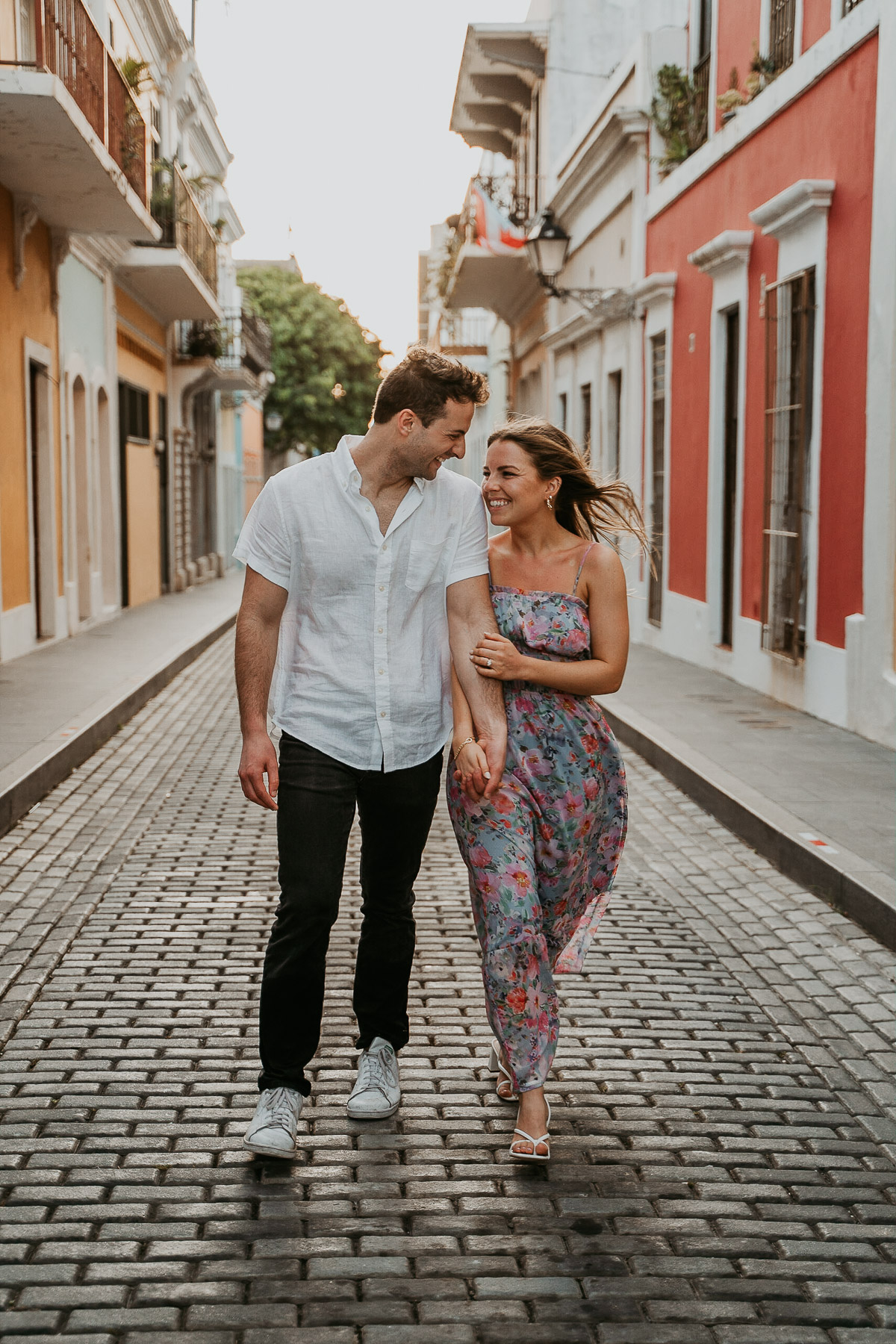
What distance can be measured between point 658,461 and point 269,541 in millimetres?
14436

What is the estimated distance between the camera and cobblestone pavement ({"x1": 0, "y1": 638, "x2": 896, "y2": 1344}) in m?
3.04

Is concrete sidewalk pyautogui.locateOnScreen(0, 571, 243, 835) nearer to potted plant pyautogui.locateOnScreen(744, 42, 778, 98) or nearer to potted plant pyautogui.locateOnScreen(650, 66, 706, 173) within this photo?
potted plant pyautogui.locateOnScreen(744, 42, 778, 98)

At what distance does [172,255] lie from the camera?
2114 centimetres

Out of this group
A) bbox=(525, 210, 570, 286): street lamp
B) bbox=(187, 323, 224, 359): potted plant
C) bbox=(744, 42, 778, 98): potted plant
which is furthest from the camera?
bbox=(187, 323, 224, 359): potted plant

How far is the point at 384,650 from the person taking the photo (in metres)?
3.72

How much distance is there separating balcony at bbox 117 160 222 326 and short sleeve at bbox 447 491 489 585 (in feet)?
59.9

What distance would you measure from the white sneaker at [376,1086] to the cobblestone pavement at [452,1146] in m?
0.05

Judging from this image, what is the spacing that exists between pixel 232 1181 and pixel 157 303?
2298 cm

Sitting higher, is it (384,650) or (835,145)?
(835,145)

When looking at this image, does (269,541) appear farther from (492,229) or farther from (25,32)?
(492,229)

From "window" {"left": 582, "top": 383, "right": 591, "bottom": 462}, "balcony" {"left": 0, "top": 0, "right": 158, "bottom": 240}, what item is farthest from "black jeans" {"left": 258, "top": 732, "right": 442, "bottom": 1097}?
"window" {"left": 582, "top": 383, "right": 591, "bottom": 462}

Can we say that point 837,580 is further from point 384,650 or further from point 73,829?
point 384,650

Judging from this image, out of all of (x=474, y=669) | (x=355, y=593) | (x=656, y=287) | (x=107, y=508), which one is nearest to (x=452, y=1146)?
(x=474, y=669)

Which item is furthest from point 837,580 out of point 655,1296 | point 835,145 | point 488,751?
point 655,1296
